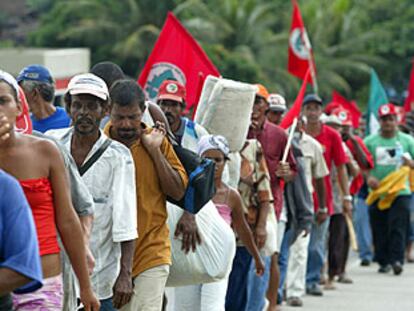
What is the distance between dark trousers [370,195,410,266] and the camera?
16453mm

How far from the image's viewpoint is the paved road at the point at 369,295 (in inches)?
518

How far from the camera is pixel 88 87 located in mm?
7094

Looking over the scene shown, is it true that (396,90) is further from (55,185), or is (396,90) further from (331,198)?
(55,185)

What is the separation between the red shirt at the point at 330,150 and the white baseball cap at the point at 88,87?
6.99m

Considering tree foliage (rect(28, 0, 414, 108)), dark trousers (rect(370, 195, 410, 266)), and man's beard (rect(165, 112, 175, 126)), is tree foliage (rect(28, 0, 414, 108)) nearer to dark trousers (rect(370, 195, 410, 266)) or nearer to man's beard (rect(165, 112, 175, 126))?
dark trousers (rect(370, 195, 410, 266))

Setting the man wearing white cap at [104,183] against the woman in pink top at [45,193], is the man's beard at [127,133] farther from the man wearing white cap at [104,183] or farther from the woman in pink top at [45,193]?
the woman in pink top at [45,193]

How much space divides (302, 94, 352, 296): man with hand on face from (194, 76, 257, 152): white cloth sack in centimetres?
398

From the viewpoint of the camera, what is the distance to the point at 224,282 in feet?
29.8

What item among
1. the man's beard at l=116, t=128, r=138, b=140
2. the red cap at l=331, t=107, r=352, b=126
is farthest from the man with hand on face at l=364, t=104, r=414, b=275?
the man's beard at l=116, t=128, r=138, b=140

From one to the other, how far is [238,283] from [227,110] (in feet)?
4.42

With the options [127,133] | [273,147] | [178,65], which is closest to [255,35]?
[178,65]

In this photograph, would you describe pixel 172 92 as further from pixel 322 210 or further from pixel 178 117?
pixel 322 210

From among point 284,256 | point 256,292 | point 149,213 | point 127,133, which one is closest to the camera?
point 127,133

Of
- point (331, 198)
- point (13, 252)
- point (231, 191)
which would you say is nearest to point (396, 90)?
point (331, 198)
